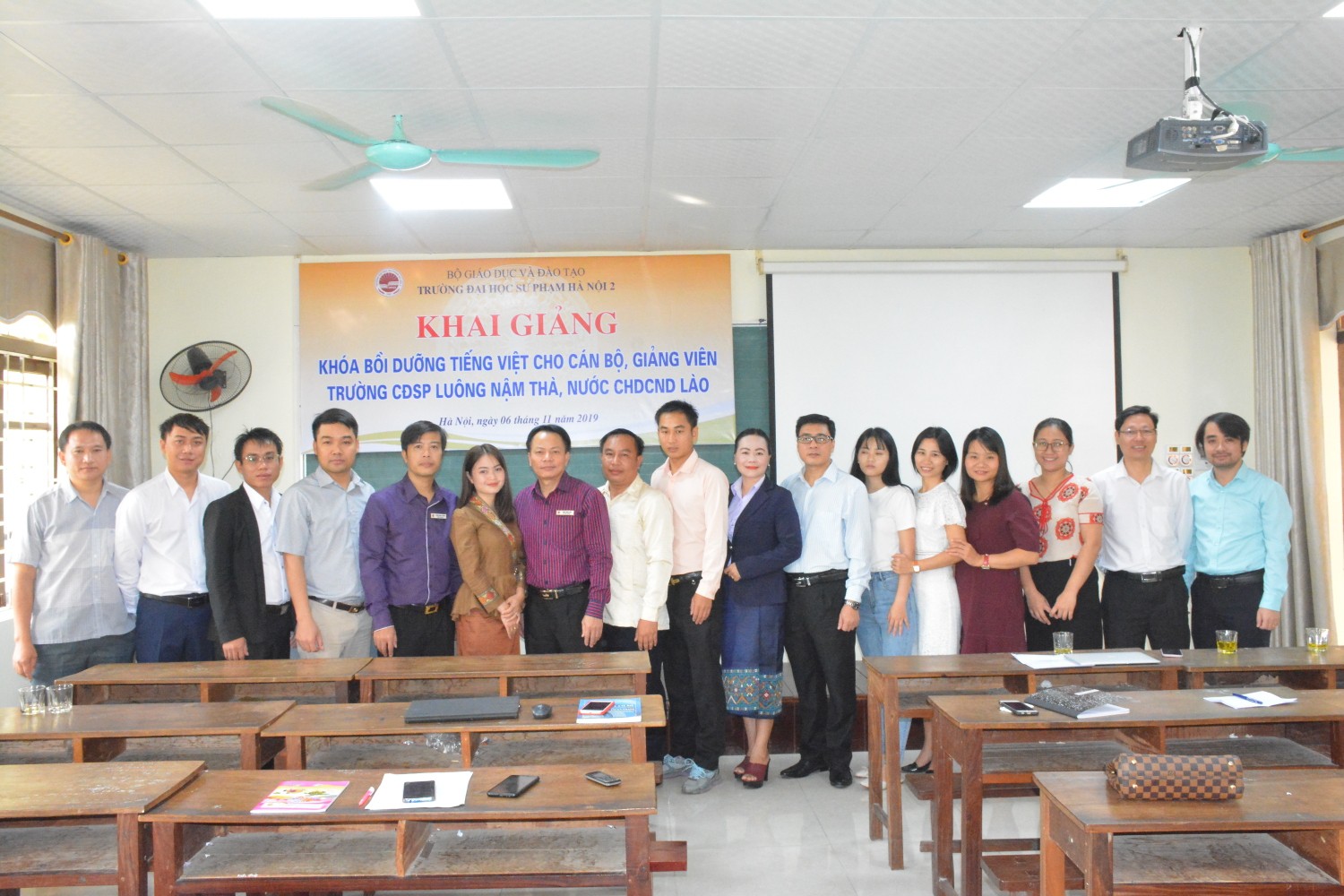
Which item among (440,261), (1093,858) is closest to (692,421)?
(1093,858)

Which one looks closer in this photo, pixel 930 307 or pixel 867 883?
pixel 867 883

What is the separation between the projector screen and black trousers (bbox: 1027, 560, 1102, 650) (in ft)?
6.70

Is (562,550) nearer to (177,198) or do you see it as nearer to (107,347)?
(177,198)

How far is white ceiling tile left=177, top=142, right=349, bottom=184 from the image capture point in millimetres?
4020

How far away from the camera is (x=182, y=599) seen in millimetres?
3705

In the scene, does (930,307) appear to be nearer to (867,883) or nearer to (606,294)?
(606,294)

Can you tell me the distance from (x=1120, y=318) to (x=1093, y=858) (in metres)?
5.26

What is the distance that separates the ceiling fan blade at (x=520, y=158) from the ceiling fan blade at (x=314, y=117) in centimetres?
31

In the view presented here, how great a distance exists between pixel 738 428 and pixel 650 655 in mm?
2345

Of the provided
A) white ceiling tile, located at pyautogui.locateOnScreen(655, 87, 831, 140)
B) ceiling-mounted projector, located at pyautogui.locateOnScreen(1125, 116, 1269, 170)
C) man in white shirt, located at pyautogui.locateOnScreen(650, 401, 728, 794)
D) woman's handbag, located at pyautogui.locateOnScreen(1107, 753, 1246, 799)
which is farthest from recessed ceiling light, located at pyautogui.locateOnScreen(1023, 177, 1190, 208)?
woman's handbag, located at pyautogui.locateOnScreen(1107, 753, 1246, 799)

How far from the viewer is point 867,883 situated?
297cm

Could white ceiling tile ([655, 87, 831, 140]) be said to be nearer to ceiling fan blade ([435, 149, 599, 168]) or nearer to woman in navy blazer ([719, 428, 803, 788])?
ceiling fan blade ([435, 149, 599, 168])

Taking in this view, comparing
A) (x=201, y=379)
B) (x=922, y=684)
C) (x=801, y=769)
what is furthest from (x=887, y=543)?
(x=201, y=379)

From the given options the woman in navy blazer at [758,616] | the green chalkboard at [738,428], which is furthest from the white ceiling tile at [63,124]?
the woman in navy blazer at [758,616]
